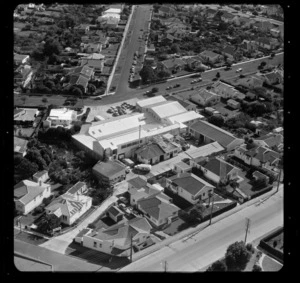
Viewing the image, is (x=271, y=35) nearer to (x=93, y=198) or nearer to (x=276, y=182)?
(x=276, y=182)

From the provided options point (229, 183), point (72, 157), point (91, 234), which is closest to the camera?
point (91, 234)

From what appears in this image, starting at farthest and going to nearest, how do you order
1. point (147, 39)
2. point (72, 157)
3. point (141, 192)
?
1. point (147, 39)
2. point (72, 157)
3. point (141, 192)

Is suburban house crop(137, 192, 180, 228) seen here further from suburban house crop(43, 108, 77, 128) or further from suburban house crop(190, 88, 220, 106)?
suburban house crop(190, 88, 220, 106)

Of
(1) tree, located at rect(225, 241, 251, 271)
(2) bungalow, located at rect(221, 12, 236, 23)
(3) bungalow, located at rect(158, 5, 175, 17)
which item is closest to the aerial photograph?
(1) tree, located at rect(225, 241, 251, 271)

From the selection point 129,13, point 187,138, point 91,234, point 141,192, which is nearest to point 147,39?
point 129,13

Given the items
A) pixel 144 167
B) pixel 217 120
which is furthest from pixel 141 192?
pixel 217 120

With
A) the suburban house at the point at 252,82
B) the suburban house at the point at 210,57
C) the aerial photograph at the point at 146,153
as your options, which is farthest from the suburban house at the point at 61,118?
the suburban house at the point at 210,57
